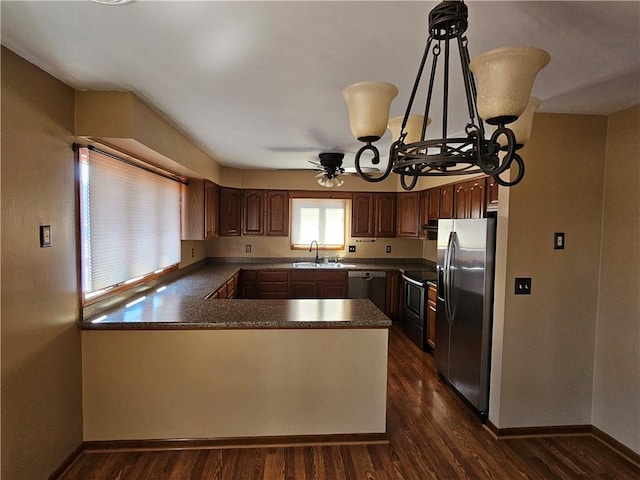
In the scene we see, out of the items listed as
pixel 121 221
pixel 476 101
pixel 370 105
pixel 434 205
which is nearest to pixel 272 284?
pixel 434 205

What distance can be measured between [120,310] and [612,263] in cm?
352

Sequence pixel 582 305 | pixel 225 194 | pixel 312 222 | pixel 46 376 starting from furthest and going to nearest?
pixel 312 222
pixel 225 194
pixel 582 305
pixel 46 376

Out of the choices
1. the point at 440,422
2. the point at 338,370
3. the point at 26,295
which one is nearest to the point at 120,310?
the point at 26,295

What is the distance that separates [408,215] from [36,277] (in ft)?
14.9

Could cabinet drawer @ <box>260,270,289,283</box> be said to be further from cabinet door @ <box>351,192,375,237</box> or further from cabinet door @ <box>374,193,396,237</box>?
cabinet door @ <box>374,193,396,237</box>

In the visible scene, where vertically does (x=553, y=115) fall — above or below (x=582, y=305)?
above

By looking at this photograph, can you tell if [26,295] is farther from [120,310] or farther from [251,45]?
[251,45]

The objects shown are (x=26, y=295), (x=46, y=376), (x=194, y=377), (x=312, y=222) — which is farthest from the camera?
(x=312, y=222)

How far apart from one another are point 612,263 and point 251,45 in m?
2.74

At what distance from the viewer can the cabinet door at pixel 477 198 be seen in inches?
133

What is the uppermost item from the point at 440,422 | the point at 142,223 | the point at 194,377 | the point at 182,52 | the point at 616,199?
the point at 182,52

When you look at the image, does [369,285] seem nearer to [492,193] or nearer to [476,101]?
[492,193]

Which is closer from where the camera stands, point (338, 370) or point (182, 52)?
point (182, 52)

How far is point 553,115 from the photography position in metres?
2.51
